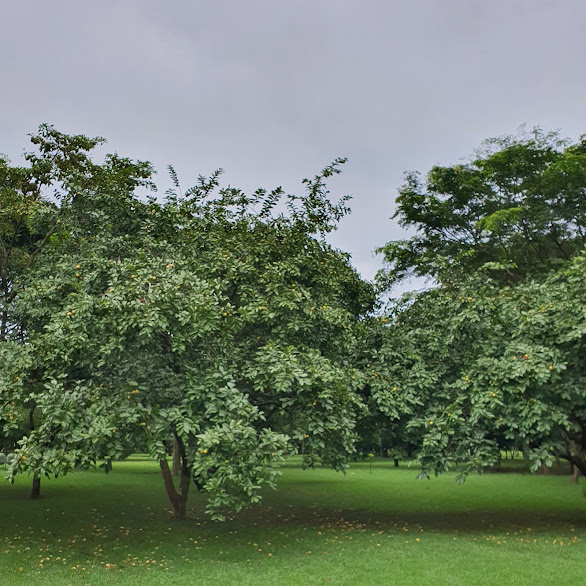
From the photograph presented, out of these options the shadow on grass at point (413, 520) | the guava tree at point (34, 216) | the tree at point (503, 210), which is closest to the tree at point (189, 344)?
the guava tree at point (34, 216)

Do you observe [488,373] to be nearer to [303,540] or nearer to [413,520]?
[303,540]

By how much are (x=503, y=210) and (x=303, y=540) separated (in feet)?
40.7

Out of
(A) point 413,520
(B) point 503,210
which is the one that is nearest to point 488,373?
(A) point 413,520

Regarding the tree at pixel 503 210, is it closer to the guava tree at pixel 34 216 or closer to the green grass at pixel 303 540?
the green grass at pixel 303 540

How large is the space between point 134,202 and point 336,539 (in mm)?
8181

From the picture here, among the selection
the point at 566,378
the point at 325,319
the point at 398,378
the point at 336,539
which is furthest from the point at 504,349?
the point at 336,539

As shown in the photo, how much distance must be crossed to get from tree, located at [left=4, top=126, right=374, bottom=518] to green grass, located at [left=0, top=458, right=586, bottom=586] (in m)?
1.42

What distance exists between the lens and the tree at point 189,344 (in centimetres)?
899

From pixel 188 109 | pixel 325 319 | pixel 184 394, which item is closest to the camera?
pixel 184 394

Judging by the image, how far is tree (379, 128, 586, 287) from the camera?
760 inches

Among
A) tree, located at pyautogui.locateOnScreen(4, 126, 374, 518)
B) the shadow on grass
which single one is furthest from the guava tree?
the shadow on grass

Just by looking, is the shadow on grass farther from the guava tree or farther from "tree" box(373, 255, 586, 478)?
the guava tree

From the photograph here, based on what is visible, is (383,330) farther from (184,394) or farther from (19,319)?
(19,319)

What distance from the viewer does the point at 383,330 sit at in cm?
1311
